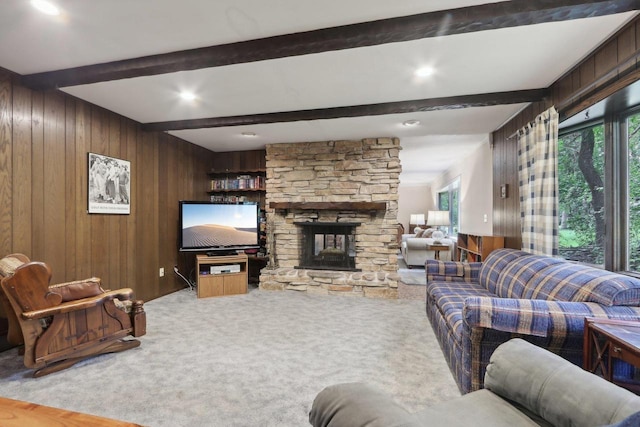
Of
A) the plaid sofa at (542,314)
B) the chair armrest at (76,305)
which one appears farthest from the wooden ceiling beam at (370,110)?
the chair armrest at (76,305)

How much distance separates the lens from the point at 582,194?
8.48 feet

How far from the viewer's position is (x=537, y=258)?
7.86 feet

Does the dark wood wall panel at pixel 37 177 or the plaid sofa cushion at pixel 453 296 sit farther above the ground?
the dark wood wall panel at pixel 37 177

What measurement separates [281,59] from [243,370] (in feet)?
7.51

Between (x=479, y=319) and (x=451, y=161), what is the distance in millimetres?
5176

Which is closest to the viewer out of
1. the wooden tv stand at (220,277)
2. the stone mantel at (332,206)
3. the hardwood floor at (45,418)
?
the hardwood floor at (45,418)

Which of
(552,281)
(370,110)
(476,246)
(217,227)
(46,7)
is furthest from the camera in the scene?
(217,227)

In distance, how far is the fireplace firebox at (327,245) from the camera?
4.57 meters

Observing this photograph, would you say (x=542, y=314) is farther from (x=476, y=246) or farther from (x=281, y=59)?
(x=476, y=246)

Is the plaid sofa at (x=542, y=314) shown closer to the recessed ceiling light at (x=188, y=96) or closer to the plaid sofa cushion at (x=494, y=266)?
the plaid sofa cushion at (x=494, y=266)

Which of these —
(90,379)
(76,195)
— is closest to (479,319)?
(90,379)

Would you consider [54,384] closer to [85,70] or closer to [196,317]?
[196,317]

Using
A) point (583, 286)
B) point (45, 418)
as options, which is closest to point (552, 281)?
point (583, 286)

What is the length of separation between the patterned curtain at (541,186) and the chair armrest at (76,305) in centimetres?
354
